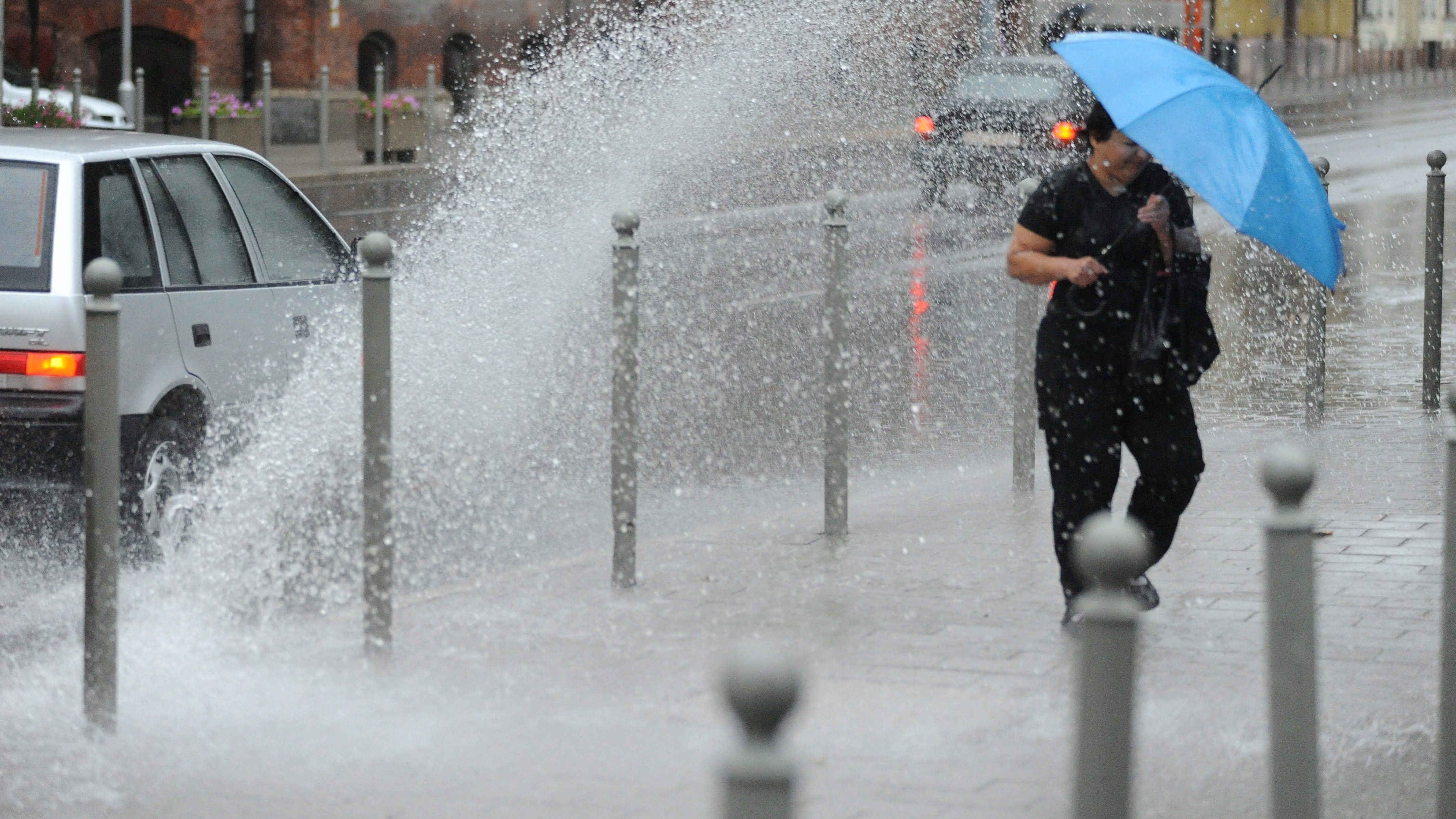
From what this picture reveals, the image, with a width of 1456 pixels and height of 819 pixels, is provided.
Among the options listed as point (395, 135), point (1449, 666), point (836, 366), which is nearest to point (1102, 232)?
point (836, 366)

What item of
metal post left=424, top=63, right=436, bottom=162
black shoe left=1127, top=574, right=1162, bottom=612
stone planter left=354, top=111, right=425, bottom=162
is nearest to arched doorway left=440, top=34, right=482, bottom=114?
metal post left=424, top=63, right=436, bottom=162

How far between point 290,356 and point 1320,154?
27.2m

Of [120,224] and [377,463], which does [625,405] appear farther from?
[120,224]

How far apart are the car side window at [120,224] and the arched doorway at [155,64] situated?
24871 millimetres

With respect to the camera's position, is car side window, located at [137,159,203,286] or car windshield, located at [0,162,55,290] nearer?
car windshield, located at [0,162,55,290]

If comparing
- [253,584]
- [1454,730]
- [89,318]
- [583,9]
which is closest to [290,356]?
[253,584]

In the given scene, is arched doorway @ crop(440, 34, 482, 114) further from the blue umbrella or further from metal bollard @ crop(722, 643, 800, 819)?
metal bollard @ crop(722, 643, 800, 819)

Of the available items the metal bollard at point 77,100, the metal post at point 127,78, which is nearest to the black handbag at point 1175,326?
the metal bollard at point 77,100

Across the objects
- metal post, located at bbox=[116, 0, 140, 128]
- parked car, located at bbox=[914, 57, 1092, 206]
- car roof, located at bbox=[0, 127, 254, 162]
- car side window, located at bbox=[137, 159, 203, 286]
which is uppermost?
metal post, located at bbox=[116, 0, 140, 128]

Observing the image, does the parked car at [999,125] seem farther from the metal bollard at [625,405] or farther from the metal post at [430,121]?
the metal bollard at [625,405]

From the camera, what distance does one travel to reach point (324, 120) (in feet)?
91.3

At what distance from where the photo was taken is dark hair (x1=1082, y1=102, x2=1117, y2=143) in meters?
5.89

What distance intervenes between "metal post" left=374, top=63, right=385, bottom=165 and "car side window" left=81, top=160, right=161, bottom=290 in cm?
2074

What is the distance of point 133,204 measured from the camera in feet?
23.8
